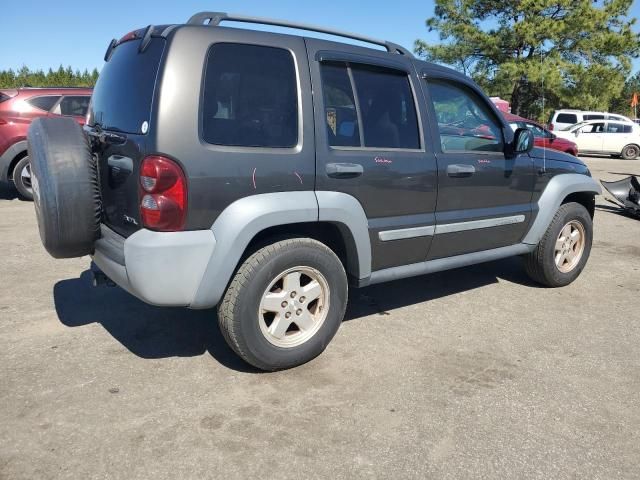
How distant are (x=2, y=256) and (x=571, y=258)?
5.41 meters

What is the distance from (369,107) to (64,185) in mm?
1838

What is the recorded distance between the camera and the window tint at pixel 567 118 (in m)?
22.8

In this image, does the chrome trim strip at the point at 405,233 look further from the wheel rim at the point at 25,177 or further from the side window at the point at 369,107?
the wheel rim at the point at 25,177

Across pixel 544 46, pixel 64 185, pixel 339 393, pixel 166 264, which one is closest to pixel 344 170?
pixel 166 264

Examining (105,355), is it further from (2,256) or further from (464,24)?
(464,24)

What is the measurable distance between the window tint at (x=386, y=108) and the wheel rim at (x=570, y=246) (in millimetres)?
2025

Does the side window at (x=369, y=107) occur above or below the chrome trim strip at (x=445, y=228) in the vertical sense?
above

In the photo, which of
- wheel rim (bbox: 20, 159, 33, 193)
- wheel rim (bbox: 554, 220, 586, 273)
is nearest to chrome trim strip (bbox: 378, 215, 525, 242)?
wheel rim (bbox: 554, 220, 586, 273)

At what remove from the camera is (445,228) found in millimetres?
3869

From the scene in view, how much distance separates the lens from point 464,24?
29828 mm

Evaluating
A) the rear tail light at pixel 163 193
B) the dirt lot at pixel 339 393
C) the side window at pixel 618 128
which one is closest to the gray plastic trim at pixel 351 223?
the dirt lot at pixel 339 393

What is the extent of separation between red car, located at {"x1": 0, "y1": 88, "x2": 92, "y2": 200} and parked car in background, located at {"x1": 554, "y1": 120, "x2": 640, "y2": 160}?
61.7 ft

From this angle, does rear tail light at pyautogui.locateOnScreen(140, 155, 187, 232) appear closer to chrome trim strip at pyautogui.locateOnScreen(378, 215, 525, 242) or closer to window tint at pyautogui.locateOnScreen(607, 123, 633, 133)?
chrome trim strip at pyautogui.locateOnScreen(378, 215, 525, 242)

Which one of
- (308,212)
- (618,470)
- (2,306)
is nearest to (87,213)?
(308,212)
